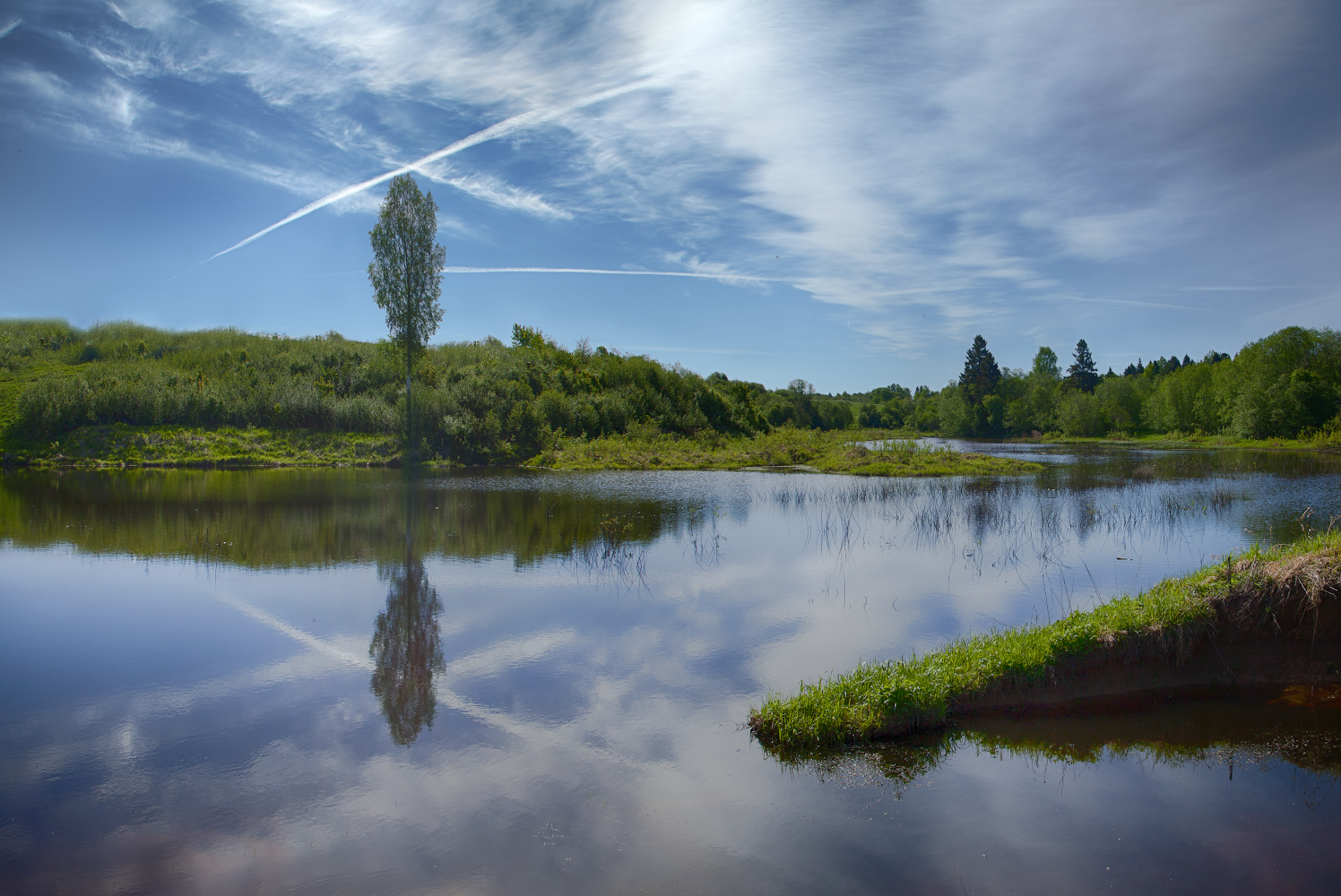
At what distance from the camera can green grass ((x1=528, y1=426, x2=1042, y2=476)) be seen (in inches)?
1357

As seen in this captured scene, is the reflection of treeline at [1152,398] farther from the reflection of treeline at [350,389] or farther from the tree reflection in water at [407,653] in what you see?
the tree reflection in water at [407,653]

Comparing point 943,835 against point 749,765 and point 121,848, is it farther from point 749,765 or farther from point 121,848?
point 121,848

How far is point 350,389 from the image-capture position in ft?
151

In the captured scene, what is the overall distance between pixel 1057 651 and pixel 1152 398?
87.4 meters

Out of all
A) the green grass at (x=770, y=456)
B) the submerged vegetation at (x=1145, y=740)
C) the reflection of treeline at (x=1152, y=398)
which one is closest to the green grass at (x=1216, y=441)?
the reflection of treeline at (x=1152, y=398)

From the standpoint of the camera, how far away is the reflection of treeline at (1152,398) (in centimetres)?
5747

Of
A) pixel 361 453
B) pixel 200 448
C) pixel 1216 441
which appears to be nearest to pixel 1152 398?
pixel 1216 441

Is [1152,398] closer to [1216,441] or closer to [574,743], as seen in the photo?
[1216,441]

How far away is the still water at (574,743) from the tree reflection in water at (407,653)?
0.05m

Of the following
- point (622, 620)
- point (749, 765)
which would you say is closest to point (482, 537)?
point (622, 620)

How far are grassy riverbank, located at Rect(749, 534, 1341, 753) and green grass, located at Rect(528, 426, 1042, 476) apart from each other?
2526 cm

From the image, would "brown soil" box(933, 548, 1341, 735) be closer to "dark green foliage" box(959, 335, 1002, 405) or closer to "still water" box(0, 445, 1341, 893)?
"still water" box(0, 445, 1341, 893)

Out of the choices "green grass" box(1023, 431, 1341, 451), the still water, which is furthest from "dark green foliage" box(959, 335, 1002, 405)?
the still water

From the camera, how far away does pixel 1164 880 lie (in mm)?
4602
